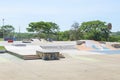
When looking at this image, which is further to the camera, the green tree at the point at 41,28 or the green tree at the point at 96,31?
the green tree at the point at 41,28

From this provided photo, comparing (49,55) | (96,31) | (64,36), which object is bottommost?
(49,55)

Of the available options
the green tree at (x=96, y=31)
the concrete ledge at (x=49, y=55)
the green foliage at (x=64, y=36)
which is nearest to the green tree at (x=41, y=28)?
the green foliage at (x=64, y=36)

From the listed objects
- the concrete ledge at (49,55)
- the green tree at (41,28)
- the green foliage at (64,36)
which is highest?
the green tree at (41,28)

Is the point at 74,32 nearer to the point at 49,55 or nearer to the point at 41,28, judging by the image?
the point at 41,28

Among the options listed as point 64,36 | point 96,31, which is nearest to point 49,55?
point 96,31

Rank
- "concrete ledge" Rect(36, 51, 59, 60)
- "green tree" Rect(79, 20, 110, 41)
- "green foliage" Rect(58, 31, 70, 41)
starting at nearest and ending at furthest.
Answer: "concrete ledge" Rect(36, 51, 59, 60) < "green tree" Rect(79, 20, 110, 41) < "green foliage" Rect(58, 31, 70, 41)

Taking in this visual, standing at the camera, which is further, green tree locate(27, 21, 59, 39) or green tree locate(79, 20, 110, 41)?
green tree locate(27, 21, 59, 39)

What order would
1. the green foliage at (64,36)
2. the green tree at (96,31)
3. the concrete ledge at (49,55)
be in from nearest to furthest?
1. the concrete ledge at (49,55)
2. the green tree at (96,31)
3. the green foliage at (64,36)

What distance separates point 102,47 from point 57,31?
117 ft

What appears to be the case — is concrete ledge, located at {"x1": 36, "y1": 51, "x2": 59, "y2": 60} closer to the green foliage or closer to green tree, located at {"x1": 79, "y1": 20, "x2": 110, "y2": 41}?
green tree, located at {"x1": 79, "y1": 20, "x2": 110, "y2": 41}

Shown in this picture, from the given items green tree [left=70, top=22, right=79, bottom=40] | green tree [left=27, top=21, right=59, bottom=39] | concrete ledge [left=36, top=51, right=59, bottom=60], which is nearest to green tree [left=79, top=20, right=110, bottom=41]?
green tree [left=70, top=22, right=79, bottom=40]

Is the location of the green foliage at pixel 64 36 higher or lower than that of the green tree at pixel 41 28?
lower

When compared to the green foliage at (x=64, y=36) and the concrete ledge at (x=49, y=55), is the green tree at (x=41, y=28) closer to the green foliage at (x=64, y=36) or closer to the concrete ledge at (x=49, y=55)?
the green foliage at (x=64, y=36)

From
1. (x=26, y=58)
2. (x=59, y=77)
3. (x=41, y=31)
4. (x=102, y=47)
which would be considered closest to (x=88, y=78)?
(x=59, y=77)
